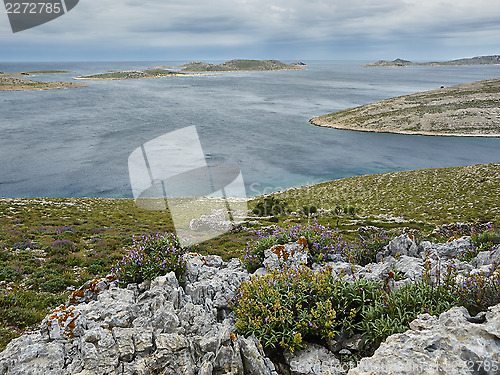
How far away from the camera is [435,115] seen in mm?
90188

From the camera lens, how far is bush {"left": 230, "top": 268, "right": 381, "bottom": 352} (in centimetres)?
589

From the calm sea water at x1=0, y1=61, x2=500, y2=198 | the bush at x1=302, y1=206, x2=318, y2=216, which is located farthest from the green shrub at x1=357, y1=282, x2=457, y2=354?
the calm sea water at x1=0, y1=61, x2=500, y2=198

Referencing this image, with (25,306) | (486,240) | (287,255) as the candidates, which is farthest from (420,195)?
(25,306)

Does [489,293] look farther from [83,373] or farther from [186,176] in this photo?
[186,176]

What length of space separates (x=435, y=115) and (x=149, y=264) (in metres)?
104

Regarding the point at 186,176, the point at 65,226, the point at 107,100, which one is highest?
the point at 107,100

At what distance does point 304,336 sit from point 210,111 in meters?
116

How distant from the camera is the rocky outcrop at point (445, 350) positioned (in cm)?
413

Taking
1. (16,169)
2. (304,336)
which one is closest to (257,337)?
(304,336)

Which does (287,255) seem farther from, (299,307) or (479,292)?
(479,292)

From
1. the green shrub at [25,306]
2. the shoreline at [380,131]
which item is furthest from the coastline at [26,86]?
the green shrub at [25,306]

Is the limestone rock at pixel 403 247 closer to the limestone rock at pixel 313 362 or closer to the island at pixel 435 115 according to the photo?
the limestone rock at pixel 313 362

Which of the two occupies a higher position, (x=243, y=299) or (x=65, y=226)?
(x=243, y=299)

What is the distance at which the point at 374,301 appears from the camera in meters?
6.29
